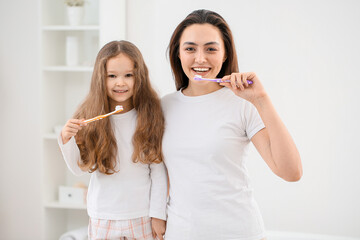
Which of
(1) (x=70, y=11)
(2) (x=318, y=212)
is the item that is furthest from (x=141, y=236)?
(1) (x=70, y=11)

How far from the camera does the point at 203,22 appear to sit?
1307 mm

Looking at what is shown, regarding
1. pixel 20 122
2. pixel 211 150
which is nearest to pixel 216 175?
pixel 211 150

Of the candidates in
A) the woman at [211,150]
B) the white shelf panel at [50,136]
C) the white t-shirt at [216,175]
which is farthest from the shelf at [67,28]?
the white t-shirt at [216,175]

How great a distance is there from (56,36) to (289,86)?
145cm

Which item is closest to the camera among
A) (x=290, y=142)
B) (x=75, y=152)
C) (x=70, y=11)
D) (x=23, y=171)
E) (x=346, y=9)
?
(x=290, y=142)

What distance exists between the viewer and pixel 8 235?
2.80 m

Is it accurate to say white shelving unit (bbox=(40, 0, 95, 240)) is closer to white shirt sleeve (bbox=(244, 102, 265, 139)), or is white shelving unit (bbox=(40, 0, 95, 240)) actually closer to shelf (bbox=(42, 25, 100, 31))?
shelf (bbox=(42, 25, 100, 31))

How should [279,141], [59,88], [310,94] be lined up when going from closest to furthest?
→ 1. [279,141]
2. [310,94]
3. [59,88]

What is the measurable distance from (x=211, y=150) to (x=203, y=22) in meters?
0.41

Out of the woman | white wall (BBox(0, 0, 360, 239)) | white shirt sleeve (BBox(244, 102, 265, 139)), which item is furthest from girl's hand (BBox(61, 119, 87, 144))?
white wall (BBox(0, 0, 360, 239))

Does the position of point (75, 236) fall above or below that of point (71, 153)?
below

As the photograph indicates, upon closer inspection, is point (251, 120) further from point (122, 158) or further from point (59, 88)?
point (59, 88)

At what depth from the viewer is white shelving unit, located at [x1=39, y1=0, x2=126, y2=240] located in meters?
2.37

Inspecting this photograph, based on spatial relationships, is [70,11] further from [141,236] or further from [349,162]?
[349,162]
